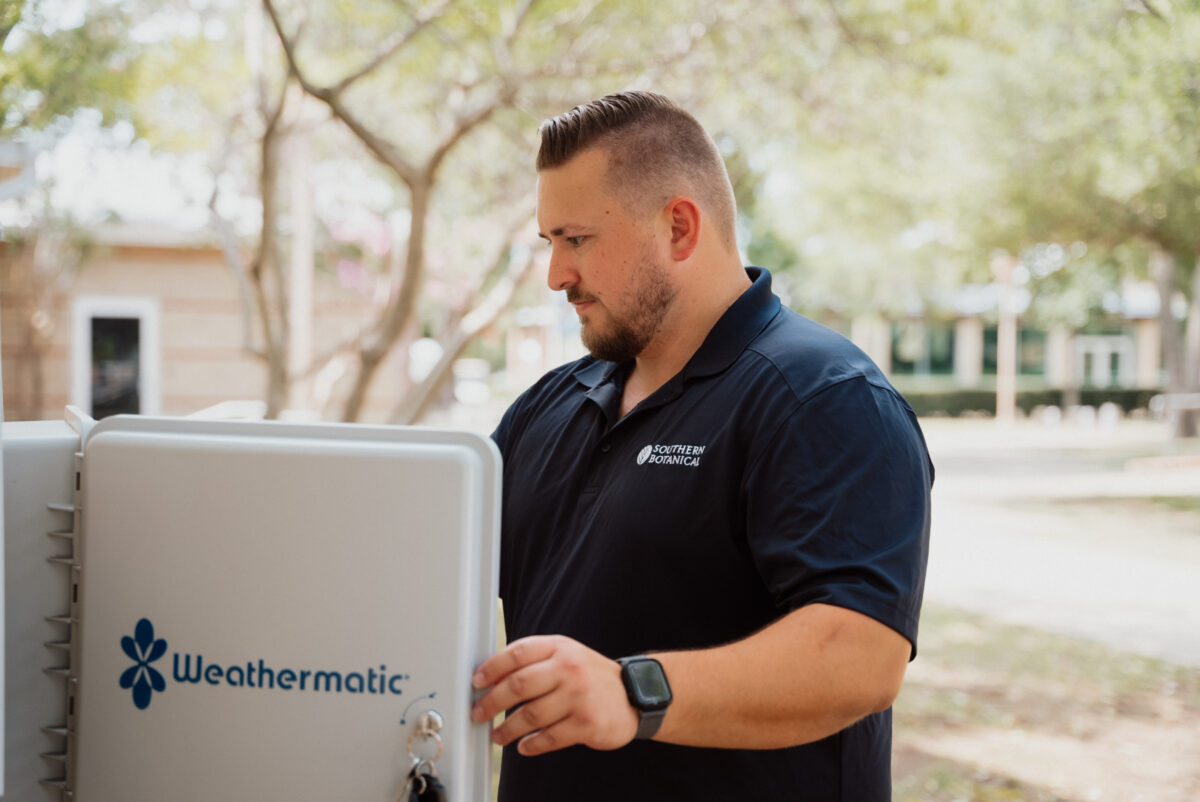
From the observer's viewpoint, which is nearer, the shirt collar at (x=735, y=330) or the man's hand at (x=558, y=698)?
the man's hand at (x=558, y=698)

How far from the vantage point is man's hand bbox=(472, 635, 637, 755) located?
3.56 ft

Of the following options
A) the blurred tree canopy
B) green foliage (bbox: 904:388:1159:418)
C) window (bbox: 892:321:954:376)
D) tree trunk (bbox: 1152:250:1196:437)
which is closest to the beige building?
the blurred tree canopy

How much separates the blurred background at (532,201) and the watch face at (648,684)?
4.11 metres

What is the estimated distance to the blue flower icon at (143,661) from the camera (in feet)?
Result: 3.66

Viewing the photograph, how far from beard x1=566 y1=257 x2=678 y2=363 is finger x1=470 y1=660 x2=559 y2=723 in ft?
2.60

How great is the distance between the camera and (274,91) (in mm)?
8797

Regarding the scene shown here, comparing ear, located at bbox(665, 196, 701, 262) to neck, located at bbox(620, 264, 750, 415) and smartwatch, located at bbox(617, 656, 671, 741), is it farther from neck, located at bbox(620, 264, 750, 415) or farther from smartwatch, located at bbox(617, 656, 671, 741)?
smartwatch, located at bbox(617, 656, 671, 741)

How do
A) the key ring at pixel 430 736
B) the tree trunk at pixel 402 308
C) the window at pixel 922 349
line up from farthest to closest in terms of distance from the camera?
the window at pixel 922 349 → the tree trunk at pixel 402 308 → the key ring at pixel 430 736

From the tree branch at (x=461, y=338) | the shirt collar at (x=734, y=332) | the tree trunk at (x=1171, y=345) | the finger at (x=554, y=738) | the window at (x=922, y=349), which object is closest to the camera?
the finger at (x=554, y=738)

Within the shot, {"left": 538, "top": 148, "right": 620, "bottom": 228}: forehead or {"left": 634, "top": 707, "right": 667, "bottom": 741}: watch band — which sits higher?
{"left": 538, "top": 148, "right": 620, "bottom": 228}: forehead

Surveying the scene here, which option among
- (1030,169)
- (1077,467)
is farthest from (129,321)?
(1077,467)

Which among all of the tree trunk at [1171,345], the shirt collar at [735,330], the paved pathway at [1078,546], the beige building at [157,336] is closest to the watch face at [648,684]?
the shirt collar at [735,330]

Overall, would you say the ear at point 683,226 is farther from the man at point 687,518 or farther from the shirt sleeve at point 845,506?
the shirt sleeve at point 845,506

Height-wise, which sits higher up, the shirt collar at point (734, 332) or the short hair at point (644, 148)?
the short hair at point (644, 148)
